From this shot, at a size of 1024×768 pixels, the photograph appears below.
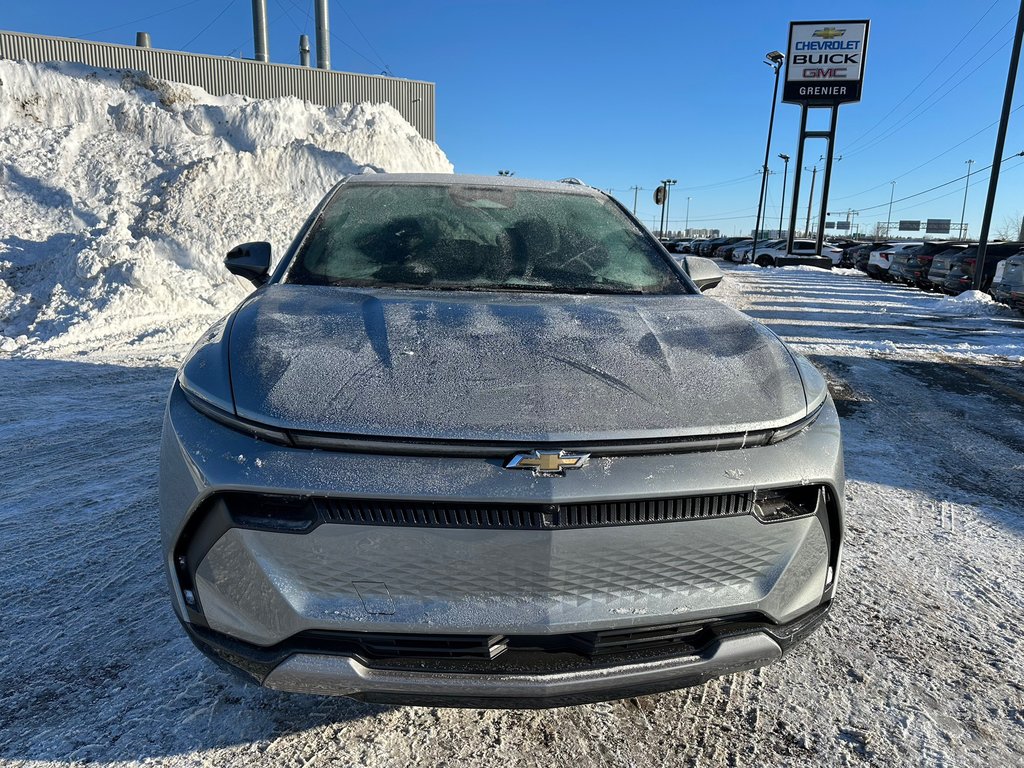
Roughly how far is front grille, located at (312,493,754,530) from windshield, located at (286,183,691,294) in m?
1.22

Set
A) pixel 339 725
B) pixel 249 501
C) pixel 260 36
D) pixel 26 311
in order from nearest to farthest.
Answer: pixel 249 501 → pixel 339 725 → pixel 26 311 → pixel 260 36

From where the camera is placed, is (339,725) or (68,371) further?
(68,371)

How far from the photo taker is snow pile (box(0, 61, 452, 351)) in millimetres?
8156

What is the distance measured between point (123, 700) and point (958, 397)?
251 inches

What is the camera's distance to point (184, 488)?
1.42m

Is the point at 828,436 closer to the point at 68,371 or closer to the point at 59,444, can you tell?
the point at 59,444

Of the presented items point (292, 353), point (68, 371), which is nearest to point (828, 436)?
point (292, 353)

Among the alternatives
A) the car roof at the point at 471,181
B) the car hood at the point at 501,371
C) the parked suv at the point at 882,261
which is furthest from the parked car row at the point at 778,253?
the car hood at the point at 501,371

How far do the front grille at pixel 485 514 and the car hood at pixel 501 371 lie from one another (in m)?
0.15

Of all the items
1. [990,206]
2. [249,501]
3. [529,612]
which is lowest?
[529,612]

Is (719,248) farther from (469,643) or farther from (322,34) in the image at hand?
(469,643)

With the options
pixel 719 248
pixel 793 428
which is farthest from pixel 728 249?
pixel 793 428

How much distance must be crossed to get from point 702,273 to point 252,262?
208cm

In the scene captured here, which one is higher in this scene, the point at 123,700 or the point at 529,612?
the point at 529,612
